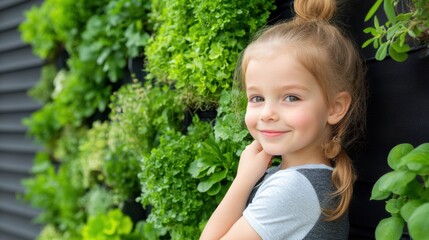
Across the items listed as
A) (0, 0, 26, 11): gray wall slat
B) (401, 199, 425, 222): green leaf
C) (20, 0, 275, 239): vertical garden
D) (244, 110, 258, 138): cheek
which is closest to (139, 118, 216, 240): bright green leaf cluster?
(20, 0, 275, 239): vertical garden

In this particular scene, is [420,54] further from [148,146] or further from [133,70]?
[133,70]

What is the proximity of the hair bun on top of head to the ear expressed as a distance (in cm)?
25

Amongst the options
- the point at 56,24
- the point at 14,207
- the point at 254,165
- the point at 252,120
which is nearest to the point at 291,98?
the point at 252,120

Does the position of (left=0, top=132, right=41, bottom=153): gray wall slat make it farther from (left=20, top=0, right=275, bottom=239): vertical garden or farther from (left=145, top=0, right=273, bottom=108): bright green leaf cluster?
(left=145, top=0, right=273, bottom=108): bright green leaf cluster

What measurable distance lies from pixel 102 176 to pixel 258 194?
212 centimetres

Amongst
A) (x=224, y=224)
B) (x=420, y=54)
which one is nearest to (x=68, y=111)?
(x=224, y=224)

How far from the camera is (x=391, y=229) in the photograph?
1.44 meters

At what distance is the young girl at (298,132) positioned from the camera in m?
1.57

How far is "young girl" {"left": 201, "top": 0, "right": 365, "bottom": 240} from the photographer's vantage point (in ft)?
Answer: 5.16

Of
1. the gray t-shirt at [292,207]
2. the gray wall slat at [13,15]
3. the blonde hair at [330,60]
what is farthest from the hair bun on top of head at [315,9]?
the gray wall slat at [13,15]

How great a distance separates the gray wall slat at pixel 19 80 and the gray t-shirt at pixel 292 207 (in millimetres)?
3726

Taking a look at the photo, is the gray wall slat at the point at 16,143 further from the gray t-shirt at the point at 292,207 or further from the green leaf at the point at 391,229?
the green leaf at the point at 391,229

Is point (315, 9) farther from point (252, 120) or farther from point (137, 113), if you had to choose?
point (137, 113)

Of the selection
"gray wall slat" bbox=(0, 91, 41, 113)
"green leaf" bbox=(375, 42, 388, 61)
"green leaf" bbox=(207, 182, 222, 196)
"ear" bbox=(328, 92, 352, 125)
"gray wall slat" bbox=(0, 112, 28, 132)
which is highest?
"green leaf" bbox=(375, 42, 388, 61)
